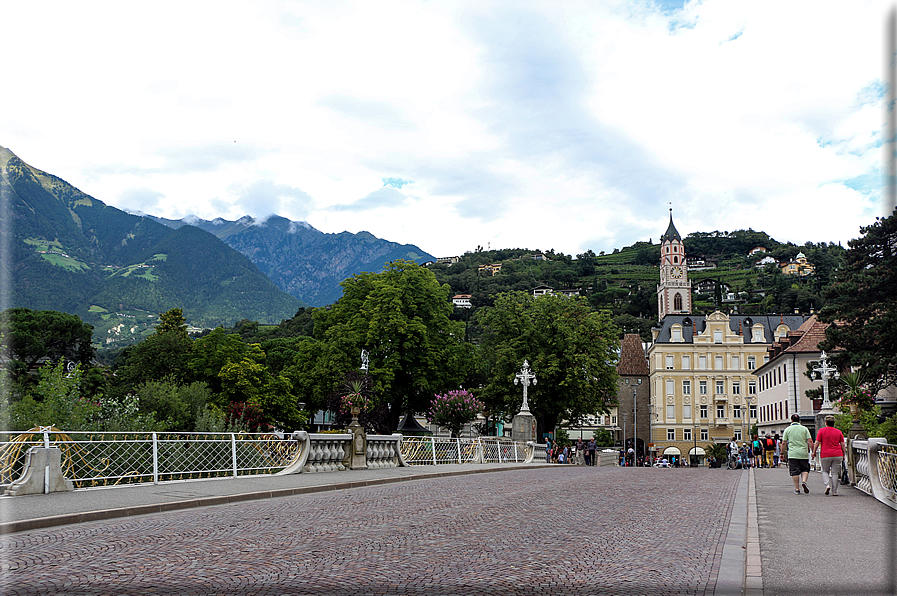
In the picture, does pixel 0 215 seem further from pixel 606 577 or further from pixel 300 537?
pixel 606 577

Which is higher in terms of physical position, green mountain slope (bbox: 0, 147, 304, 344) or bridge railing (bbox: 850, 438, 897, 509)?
green mountain slope (bbox: 0, 147, 304, 344)

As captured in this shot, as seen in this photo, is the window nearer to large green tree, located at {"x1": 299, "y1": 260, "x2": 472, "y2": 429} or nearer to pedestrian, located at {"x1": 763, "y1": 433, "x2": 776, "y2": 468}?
pedestrian, located at {"x1": 763, "y1": 433, "x2": 776, "y2": 468}

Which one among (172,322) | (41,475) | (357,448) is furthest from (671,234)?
(41,475)

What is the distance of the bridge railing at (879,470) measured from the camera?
13992mm

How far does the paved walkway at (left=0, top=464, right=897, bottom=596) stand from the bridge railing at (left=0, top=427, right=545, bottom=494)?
1103mm

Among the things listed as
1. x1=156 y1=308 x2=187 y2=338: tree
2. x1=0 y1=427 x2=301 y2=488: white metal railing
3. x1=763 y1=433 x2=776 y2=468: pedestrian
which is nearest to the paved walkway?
x1=0 y1=427 x2=301 y2=488: white metal railing

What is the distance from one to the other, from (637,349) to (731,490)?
85424 mm

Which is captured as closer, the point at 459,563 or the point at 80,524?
the point at 459,563

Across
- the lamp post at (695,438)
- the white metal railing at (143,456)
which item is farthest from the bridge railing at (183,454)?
the lamp post at (695,438)

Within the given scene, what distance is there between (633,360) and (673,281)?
38.0 metres

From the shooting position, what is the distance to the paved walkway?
6.58 m

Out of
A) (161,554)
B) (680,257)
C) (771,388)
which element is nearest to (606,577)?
(161,554)

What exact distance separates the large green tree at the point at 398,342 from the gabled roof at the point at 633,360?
5438 cm

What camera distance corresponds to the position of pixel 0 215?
7707mm
